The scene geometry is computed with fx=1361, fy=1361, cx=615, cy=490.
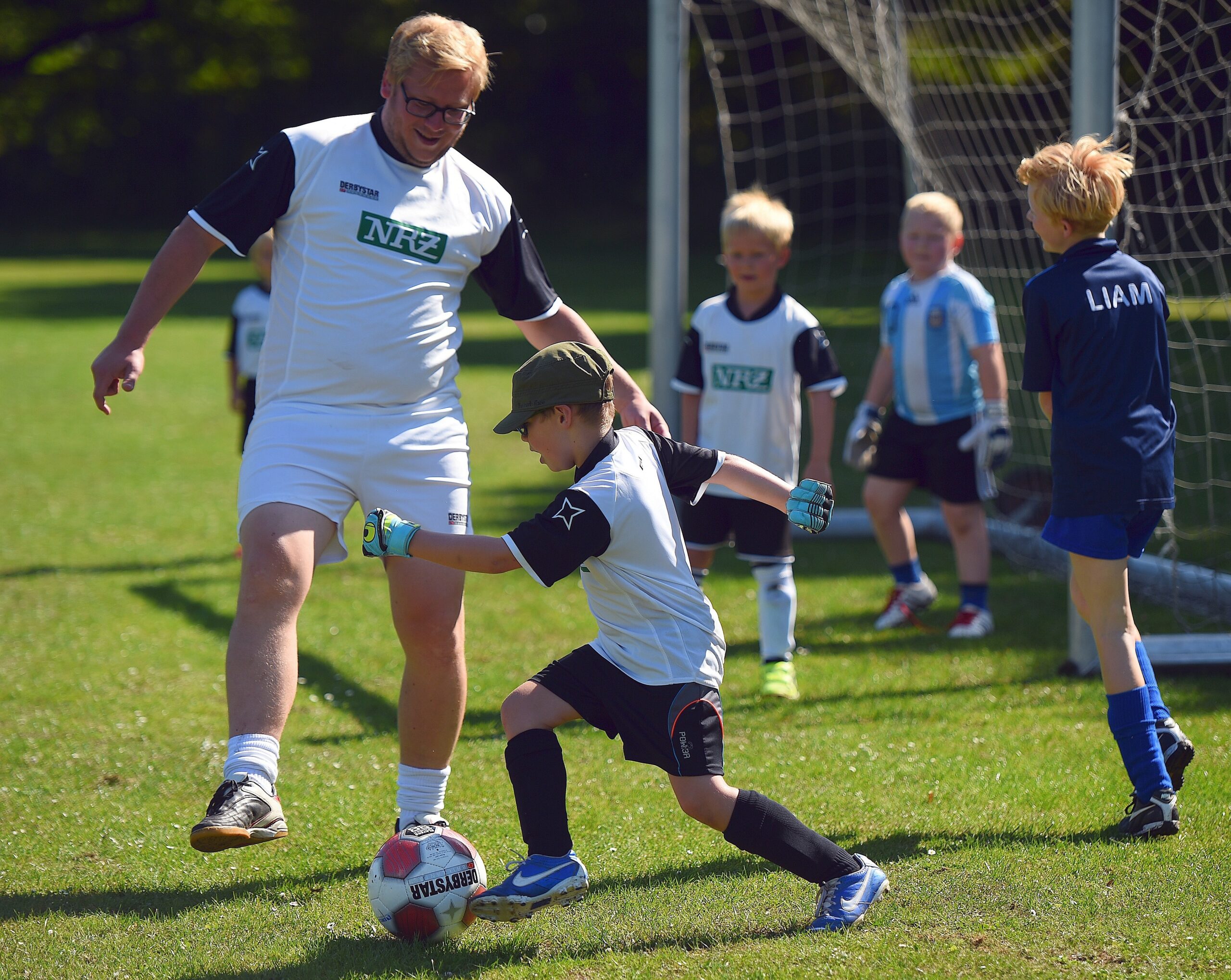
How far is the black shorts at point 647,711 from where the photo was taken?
319cm

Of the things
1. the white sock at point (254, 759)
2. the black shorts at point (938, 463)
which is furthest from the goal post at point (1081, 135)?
the white sock at point (254, 759)

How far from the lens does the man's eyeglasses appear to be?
353 cm

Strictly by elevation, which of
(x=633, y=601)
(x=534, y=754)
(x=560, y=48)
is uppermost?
(x=560, y=48)

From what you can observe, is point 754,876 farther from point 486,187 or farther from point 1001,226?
point 1001,226

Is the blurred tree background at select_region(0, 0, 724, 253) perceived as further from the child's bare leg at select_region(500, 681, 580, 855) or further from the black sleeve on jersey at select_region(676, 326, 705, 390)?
the child's bare leg at select_region(500, 681, 580, 855)

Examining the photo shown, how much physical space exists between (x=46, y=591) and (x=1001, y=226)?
6.35 metres

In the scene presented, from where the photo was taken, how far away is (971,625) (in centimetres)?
633

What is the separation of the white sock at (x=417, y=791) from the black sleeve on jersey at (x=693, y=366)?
2.60m

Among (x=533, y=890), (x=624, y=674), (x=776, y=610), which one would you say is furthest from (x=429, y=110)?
(x=776, y=610)

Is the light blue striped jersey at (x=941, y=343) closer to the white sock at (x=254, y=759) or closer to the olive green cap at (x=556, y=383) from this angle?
the olive green cap at (x=556, y=383)

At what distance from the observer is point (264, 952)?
10.7ft

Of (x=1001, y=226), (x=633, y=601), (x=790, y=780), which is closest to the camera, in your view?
(x=633, y=601)

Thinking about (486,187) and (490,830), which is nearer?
(486,187)

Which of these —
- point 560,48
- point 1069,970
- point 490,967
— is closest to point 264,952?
Result: point 490,967
